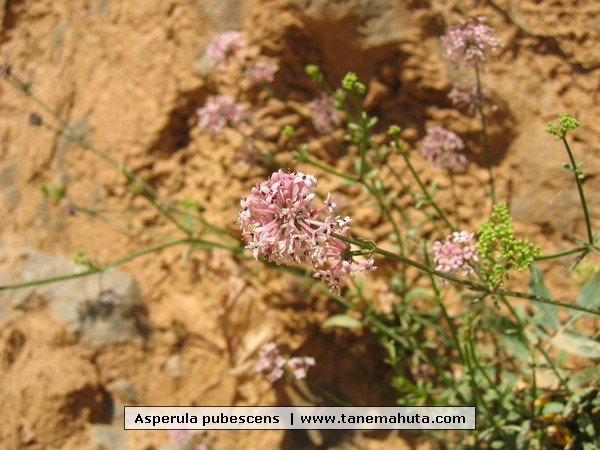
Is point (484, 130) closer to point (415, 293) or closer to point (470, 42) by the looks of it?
point (470, 42)

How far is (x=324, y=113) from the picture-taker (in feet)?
12.9

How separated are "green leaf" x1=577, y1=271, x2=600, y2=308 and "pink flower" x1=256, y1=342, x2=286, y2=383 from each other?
1873 mm

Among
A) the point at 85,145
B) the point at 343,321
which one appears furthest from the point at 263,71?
the point at 343,321

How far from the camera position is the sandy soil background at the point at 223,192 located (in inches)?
151

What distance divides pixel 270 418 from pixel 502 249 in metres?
2.26

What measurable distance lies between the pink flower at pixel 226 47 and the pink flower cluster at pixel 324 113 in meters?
0.65

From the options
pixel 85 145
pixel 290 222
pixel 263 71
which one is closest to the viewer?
pixel 290 222

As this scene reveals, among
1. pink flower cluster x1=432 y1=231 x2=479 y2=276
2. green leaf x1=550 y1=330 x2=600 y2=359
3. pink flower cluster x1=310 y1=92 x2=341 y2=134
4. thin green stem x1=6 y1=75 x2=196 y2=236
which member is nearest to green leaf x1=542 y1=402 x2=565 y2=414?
green leaf x1=550 y1=330 x2=600 y2=359

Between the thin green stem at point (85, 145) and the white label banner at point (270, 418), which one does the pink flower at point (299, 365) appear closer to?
A: the white label banner at point (270, 418)

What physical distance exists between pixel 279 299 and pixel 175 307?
83 cm

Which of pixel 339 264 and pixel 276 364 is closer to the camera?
pixel 339 264

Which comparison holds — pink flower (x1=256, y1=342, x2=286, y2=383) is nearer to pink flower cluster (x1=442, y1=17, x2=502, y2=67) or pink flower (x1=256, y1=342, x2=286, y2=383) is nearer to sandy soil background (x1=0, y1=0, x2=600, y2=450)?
sandy soil background (x1=0, y1=0, x2=600, y2=450)

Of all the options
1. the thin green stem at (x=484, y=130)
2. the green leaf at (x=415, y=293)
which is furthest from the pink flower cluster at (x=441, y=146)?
the green leaf at (x=415, y=293)

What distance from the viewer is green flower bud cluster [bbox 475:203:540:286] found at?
2.26m
